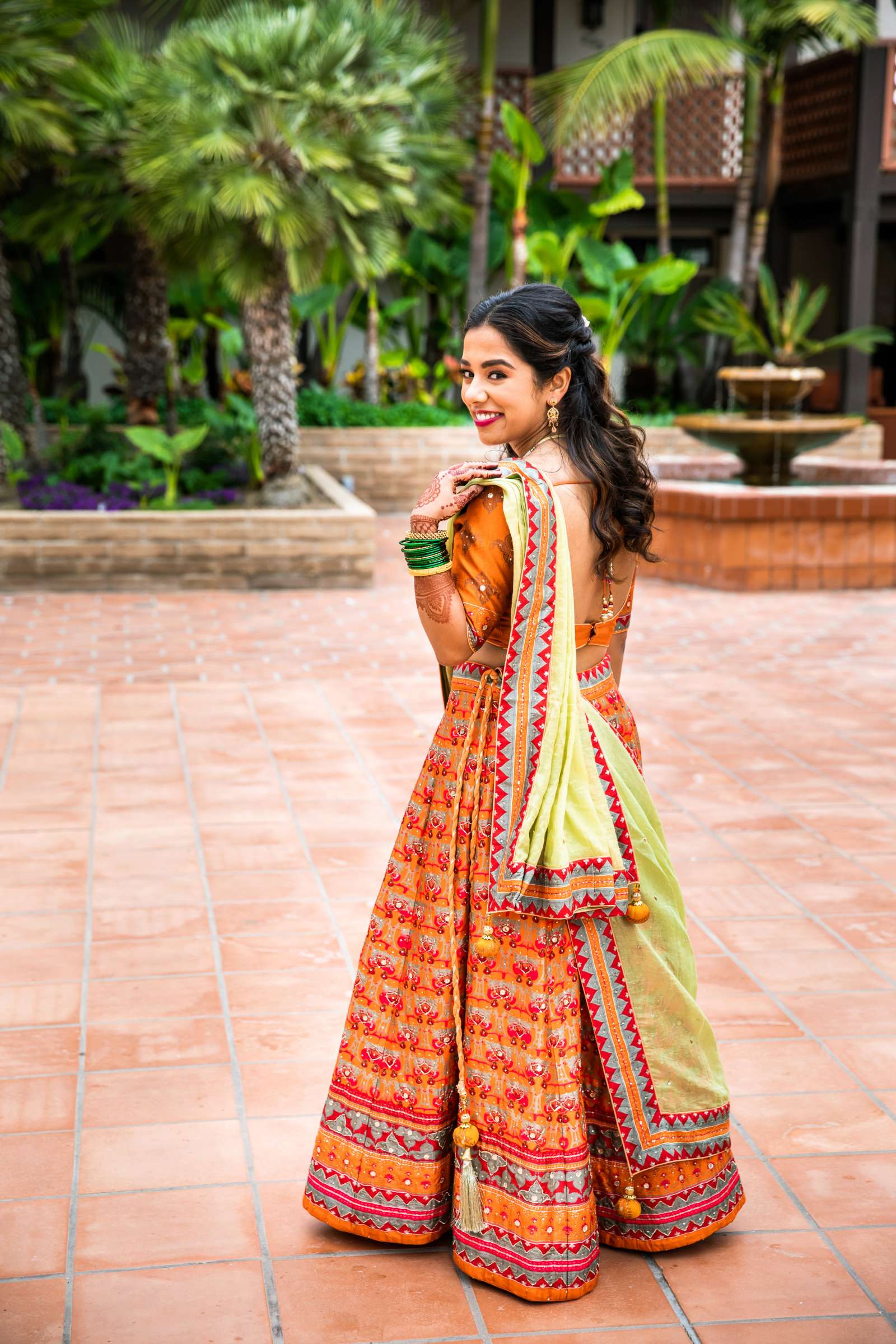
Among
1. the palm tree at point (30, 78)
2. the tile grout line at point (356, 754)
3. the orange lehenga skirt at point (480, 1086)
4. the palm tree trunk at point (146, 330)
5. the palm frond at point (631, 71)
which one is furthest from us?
the palm frond at point (631, 71)

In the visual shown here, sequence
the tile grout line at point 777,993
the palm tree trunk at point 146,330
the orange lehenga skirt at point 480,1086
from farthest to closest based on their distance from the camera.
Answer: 1. the palm tree trunk at point 146,330
2. the tile grout line at point 777,993
3. the orange lehenga skirt at point 480,1086

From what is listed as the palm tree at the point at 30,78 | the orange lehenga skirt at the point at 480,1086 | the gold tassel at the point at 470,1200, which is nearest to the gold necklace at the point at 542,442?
the orange lehenga skirt at the point at 480,1086

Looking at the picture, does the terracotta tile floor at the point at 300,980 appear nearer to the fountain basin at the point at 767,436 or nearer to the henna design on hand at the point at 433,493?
the henna design on hand at the point at 433,493

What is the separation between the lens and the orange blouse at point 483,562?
2.52 m

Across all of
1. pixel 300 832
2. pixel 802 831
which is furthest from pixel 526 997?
pixel 802 831

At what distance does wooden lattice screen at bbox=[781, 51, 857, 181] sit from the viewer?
1628 centimetres

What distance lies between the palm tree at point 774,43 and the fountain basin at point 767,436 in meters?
5.03

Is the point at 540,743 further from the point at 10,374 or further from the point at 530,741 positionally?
the point at 10,374

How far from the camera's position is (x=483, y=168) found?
1548cm

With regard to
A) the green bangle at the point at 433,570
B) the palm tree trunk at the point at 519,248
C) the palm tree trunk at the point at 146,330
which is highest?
the palm tree trunk at the point at 519,248

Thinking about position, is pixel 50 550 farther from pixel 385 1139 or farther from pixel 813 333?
pixel 813 333

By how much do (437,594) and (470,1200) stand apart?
3.45 feet

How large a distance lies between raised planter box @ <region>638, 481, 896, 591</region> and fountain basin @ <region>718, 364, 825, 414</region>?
1.30 m

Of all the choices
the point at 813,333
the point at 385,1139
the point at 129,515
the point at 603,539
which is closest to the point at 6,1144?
the point at 385,1139
